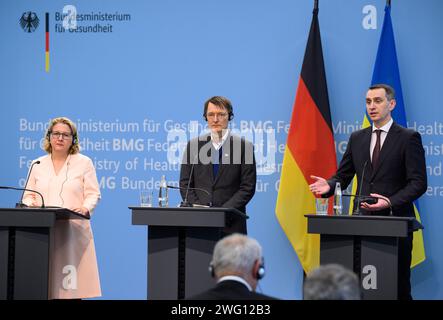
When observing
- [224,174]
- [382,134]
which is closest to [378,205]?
[382,134]

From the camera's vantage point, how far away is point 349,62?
7.82 meters

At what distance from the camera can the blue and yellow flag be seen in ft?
24.3

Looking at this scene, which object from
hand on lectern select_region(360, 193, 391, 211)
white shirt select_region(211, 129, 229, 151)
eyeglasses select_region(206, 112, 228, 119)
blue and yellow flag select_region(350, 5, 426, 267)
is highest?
blue and yellow flag select_region(350, 5, 426, 267)

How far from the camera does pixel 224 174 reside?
20.6 ft

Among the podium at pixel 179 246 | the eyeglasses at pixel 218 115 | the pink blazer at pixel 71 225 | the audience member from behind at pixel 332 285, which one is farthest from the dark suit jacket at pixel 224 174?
the audience member from behind at pixel 332 285

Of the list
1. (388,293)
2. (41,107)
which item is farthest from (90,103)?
(388,293)

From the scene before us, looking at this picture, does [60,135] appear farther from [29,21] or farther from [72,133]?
[29,21]

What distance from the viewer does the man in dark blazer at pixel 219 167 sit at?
6258 mm

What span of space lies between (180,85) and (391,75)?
209 centimetres

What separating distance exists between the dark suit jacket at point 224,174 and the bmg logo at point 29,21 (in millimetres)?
2997

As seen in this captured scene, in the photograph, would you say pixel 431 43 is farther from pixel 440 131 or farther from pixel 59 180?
pixel 59 180

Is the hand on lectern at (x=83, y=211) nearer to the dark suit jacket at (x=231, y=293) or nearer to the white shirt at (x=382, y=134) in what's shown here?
the white shirt at (x=382, y=134)

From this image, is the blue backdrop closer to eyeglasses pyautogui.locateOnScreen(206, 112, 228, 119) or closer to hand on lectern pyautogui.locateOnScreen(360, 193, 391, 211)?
eyeglasses pyautogui.locateOnScreen(206, 112, 228, 119)

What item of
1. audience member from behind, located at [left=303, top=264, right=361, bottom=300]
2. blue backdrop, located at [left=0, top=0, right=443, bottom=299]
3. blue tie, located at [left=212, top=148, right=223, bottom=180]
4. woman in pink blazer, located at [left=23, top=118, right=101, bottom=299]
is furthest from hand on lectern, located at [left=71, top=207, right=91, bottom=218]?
audience member from behind, located at [left=303, top=264, right=361, bottom=300]
